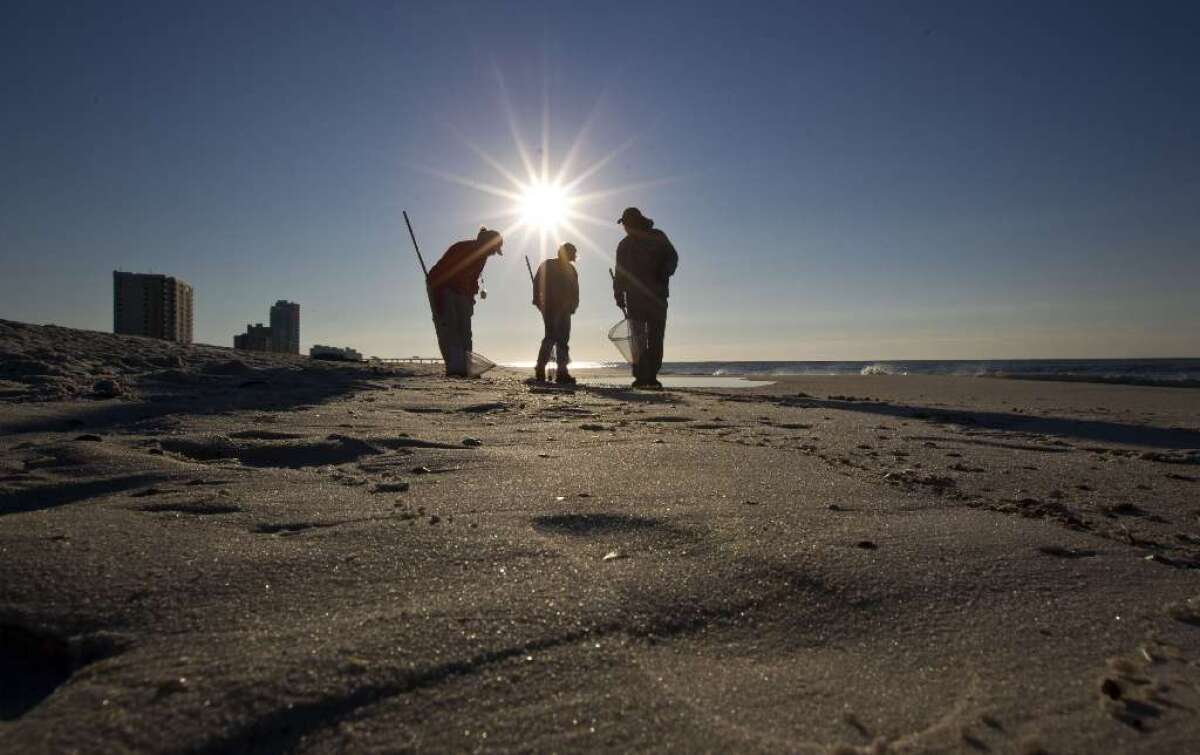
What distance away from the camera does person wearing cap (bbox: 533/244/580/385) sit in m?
9.28

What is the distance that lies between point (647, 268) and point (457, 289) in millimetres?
2598

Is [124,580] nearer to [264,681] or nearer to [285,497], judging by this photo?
[264,681]

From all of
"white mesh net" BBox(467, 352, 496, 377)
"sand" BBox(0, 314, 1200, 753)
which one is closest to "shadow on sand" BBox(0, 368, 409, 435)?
"sand" BBox(0, 314, 1200, 753)

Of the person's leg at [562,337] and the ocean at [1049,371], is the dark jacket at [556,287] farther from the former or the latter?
the ocean at [1049,371]

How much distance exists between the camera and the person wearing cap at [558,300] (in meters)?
9.28

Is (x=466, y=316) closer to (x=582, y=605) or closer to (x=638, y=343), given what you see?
(x=638, y=343)

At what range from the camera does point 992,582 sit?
1.17m

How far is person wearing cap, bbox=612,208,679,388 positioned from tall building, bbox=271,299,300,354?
3557 centimetres

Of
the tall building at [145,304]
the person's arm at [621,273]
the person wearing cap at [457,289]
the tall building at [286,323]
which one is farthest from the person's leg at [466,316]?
the tall building at [286,323]

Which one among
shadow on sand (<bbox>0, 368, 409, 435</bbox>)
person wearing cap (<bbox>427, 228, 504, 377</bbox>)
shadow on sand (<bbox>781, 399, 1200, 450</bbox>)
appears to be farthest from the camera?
person wearing cap (<bbox>427, 228, 504, 377</bbox>)

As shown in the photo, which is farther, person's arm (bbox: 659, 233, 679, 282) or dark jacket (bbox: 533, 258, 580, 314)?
dark jacket (bbox: 533, 258, 580, 314)

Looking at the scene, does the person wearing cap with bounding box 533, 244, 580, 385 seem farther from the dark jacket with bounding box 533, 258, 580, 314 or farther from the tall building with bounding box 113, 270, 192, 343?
the tall building with bounding box 113, 270, 192, 343

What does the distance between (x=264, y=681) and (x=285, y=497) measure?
99 cm

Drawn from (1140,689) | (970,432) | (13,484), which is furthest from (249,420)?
(970,432)
